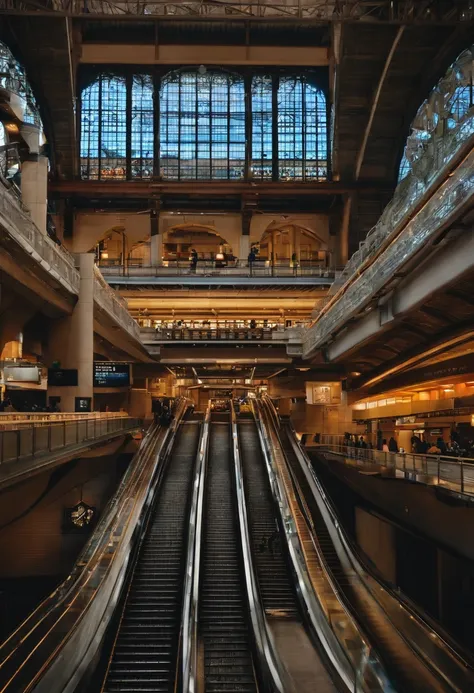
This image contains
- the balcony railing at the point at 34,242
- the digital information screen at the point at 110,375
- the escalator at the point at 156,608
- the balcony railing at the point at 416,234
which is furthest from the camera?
the digital information screen at the point at 110,375

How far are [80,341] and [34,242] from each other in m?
8.28

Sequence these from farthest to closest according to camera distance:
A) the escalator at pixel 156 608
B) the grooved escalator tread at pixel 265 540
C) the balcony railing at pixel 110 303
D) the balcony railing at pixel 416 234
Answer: the balcony railing at pixel 110 303, the grooved escalator tread at pixel 265 540, the escalator at pixel 156 608, the balcony railing at pixel 416 234

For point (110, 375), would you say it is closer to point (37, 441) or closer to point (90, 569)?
point (90, 569)

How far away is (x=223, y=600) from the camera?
1623 centimetres

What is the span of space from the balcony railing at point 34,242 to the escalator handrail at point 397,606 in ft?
32.9

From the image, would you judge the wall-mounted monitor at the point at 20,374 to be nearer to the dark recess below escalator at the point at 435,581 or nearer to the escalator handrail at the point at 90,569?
the escalator handrail at the point at 90,569

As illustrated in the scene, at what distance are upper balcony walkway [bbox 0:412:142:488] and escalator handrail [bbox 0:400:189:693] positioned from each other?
6.11 feet

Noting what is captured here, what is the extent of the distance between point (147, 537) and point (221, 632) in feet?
16.0

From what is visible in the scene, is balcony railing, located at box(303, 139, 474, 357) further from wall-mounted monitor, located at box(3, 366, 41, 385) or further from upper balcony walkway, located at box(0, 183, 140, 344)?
wall-mounted monitor, located at box(3, 366, 41, 385)

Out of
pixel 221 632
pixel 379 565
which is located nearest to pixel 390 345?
pixel 379 565

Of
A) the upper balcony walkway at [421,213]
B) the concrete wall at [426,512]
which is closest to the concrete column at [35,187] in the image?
the upper balcony walkway at [421,213]

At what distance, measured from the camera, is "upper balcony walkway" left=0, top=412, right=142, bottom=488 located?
38.1 feet

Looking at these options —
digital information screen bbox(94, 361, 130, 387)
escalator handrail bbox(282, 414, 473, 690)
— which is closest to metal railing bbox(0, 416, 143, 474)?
digital information screen bbox(94, 361, 130, 387)

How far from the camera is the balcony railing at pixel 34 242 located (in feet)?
52.6
